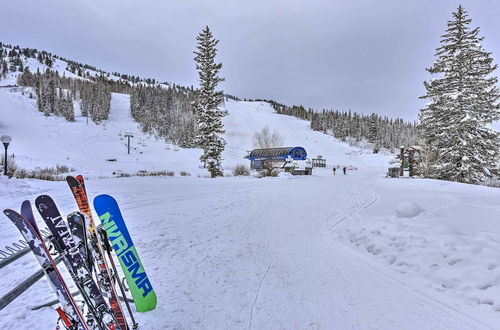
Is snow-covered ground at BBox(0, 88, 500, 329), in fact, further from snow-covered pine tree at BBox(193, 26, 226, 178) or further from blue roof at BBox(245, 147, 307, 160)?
blue roof at BBox(245, 147, 307, 160)

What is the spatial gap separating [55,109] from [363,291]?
3098 inches

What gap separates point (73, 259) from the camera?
2123mm

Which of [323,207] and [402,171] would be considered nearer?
[323,207]

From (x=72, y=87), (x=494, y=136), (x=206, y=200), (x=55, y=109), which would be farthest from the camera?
(x=72, y=87)

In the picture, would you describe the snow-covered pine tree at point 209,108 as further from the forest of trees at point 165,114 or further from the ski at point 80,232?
the forest of trees at point 165,114

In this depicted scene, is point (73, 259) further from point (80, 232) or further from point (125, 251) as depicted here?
point (125, 251)

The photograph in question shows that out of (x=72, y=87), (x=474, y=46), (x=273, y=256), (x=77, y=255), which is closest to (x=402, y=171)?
(x=474, y=46)

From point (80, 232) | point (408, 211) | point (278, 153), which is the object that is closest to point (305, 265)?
point (80, 232)

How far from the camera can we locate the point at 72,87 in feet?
284

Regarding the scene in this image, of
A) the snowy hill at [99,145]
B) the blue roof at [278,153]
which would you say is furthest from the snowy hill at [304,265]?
the blue roof at [278,153]

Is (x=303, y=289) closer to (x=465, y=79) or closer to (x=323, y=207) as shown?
(x=323, y=207)

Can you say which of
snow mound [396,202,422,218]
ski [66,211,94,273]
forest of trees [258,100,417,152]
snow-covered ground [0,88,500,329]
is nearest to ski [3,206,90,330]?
ski [66,211,94,273]

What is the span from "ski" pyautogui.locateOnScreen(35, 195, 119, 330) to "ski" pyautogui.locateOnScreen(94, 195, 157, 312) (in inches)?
16.4

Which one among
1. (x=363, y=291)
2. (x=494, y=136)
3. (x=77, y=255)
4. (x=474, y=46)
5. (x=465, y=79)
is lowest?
(x=363, y=291)
